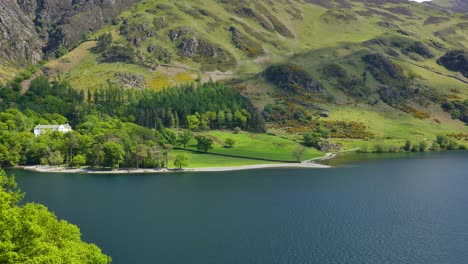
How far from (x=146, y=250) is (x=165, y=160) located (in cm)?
9435

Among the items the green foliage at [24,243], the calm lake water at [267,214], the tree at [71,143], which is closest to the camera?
the green foliage at [24,243]

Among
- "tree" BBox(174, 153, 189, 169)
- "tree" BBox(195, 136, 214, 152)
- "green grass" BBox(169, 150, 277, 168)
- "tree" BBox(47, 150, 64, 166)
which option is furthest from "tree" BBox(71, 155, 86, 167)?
"tree" BBox(195, 136, 214, 152)

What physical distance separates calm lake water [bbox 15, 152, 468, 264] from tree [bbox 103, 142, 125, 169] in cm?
1151

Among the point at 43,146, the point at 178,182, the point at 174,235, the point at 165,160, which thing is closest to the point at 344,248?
the point at 174,235

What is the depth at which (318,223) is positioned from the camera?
96500 millimetres

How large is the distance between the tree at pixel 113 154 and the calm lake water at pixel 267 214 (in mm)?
11508

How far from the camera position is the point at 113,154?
6432 inches

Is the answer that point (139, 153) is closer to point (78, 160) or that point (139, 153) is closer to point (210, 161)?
point (78, 160)

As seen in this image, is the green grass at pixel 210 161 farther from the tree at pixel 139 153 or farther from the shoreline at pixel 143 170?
the tree at pixel 139 153

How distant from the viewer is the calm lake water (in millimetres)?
78500

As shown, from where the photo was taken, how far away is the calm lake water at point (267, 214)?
78500 millimetres

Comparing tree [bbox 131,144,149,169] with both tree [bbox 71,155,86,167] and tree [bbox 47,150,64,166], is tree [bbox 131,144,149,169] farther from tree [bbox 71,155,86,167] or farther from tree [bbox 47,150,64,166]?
tree [bbox 47,150,64,166]

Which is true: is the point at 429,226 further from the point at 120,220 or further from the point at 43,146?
the point at 43,146

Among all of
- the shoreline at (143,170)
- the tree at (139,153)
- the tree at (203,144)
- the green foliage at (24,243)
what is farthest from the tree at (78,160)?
the green foliage at (24,243)
